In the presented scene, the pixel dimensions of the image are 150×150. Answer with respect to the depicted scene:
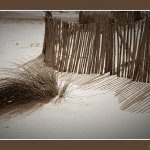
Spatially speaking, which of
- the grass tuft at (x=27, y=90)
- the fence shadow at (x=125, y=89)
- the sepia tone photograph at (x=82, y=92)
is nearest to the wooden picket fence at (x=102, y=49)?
the sepia tone photograph at (x=82, y=92)

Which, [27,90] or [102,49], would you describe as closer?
[27,90]

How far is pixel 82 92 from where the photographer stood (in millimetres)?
3207

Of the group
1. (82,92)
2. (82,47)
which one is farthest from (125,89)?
(82,47)

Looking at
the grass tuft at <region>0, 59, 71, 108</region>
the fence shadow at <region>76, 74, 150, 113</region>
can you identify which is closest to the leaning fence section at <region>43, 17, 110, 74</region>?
the fence shadow at <region>76, 74, 150, 113</region>

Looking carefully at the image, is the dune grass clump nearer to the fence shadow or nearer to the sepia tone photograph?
the sepia tone photograph

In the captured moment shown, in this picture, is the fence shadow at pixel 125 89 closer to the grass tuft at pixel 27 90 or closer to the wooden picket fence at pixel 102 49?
the wooden picket fence at pixel 102 49

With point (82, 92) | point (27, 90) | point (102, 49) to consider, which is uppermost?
point (102, 49)

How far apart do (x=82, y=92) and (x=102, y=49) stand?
1061 millimetres

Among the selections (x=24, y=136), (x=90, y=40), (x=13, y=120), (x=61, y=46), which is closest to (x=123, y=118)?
(x=24, y=136)

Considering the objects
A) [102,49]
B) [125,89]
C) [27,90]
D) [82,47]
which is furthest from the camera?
[82,47]

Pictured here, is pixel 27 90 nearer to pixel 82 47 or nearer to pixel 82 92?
pixel 82 92

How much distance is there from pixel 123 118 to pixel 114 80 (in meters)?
1.12

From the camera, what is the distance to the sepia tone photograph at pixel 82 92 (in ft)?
7.98

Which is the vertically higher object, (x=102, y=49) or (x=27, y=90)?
(x=102, y=49)
